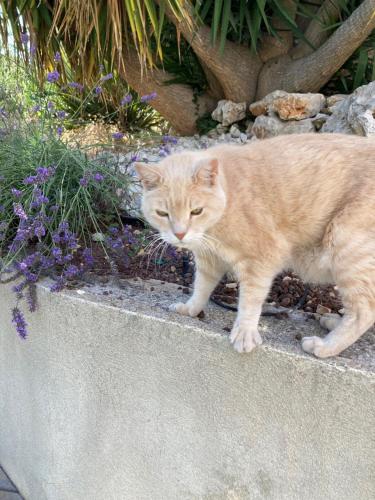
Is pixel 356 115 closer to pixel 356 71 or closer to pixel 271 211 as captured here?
pixel 356 71

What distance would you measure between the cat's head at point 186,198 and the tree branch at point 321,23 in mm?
2248

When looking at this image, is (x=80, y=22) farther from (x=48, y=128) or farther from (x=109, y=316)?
(x=109, y=316)

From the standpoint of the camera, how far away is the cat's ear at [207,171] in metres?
1.41

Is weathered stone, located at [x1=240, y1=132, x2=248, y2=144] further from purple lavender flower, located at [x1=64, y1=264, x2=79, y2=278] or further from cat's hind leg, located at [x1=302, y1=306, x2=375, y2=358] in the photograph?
cat's hind leg, located at [x1=302, y1=306, x2=375, y2=358]

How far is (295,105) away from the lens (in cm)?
295

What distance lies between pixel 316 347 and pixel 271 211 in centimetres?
46

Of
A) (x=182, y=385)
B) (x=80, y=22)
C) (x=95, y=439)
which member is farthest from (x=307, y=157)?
(x=80, y=22)

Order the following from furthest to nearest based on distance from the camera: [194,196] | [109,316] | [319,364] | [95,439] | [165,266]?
[165,266] < [95,439] < [109,316] < [194,196] < [319,364]

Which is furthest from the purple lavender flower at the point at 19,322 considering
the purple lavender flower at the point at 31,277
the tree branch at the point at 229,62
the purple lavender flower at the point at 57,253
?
the tree branch at the point at 229,62

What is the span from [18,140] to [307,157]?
62.3 inches

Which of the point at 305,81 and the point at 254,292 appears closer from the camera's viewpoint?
the point at 254,292

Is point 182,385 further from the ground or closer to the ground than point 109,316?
closer to the ground

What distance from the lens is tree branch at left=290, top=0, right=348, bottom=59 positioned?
3.17m

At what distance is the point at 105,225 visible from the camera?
7.70ft
